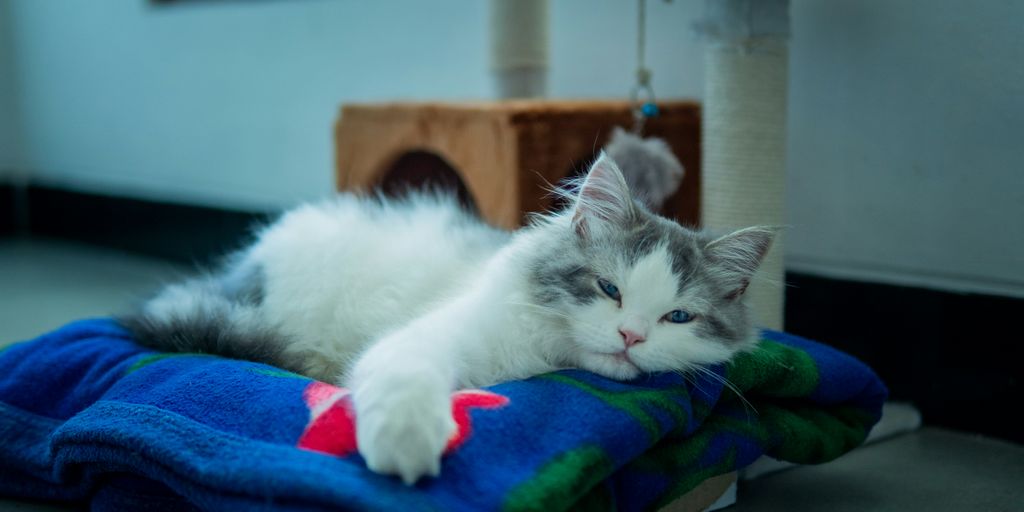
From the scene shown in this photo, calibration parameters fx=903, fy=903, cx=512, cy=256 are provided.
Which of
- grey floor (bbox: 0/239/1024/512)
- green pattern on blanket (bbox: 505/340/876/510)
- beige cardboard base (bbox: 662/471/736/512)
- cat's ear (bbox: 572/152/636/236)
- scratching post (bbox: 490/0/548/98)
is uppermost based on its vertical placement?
scratching post (bbox: 490/0/548/98)

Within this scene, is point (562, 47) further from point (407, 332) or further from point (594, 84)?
point (407, 332)

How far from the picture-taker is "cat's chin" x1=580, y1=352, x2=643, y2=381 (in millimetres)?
1161

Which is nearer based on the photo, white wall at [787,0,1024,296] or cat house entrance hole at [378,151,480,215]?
white wall at [787,0,1024,296]

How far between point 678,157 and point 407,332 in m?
1.18

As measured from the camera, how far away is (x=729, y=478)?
139cm

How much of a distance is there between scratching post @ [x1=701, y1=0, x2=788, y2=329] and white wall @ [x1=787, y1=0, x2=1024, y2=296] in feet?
0.83

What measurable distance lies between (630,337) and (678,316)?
9cm

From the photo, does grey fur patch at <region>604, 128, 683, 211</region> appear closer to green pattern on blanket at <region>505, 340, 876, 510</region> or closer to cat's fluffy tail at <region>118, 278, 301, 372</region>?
green pattern on blanket at <region>505, 340, 876, 510</region>

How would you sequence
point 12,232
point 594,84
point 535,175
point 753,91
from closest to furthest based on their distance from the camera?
point 753,91
point 535,175
point 594,84
point 12,232

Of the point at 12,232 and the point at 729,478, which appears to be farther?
the point at 12,232

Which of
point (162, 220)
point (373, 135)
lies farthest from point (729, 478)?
point (162, 220)

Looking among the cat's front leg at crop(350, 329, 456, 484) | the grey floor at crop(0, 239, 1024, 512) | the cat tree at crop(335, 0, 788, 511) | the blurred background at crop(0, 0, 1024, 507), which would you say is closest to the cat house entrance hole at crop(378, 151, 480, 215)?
the cat tree at crop(335, 0, 788, 511)

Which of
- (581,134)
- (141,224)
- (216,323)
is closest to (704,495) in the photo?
(216,323)

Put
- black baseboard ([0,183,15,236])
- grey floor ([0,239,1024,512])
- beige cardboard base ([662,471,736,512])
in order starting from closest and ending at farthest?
beige cardboard base ([662,471,736,512]) < grey floor ([0,239,1024,512]) < black baseboard ([0,183,15,236])
